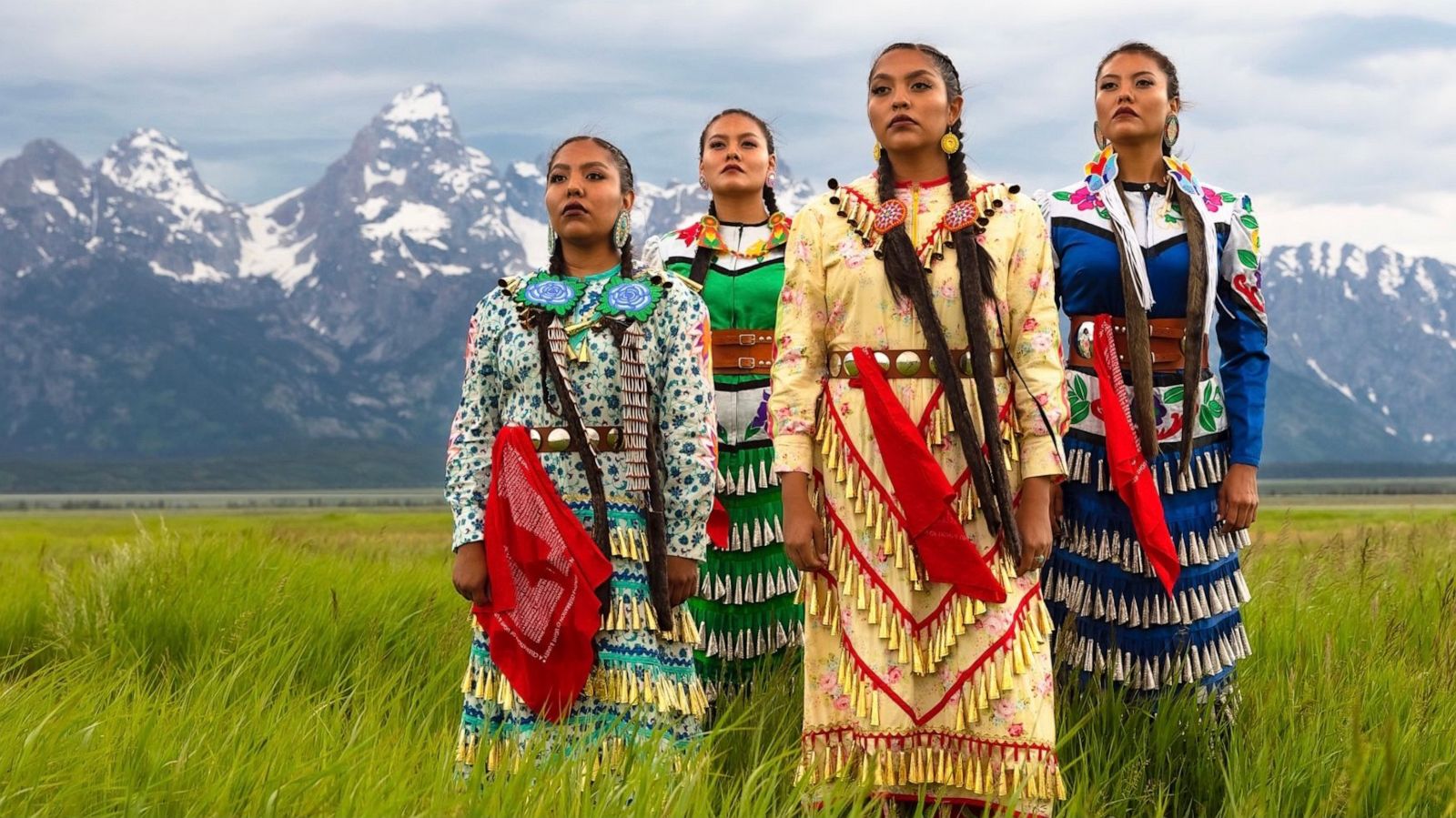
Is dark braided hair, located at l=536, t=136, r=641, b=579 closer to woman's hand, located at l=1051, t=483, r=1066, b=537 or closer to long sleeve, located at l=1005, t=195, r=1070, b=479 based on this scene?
long sleeve, located at l=1005, t=195, r=1070, b=479

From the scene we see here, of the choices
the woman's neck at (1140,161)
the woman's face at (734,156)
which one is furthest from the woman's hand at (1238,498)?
the woman's face at (734,156)

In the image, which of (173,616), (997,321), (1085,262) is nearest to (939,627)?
(997,321)

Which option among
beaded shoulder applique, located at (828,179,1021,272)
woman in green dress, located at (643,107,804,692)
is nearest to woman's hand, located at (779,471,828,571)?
beaded shoulder applique, located at (828,179,1021,272)

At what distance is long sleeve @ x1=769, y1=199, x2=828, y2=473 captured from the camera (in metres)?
3.96

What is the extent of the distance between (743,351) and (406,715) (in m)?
1.86

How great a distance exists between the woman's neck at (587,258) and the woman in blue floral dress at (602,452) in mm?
29

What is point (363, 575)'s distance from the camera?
740 cm

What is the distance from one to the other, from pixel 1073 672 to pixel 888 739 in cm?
107

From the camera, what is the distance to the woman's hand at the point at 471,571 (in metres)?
4.27

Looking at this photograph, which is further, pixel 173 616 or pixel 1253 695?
pixel 173 616

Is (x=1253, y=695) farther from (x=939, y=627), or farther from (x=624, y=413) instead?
(x=624, y=413)

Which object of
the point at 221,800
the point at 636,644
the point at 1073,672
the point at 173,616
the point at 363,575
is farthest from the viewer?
the point at 363,575

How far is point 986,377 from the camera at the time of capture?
3855mm

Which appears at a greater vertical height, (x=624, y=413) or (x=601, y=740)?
(x=624, y=413)
